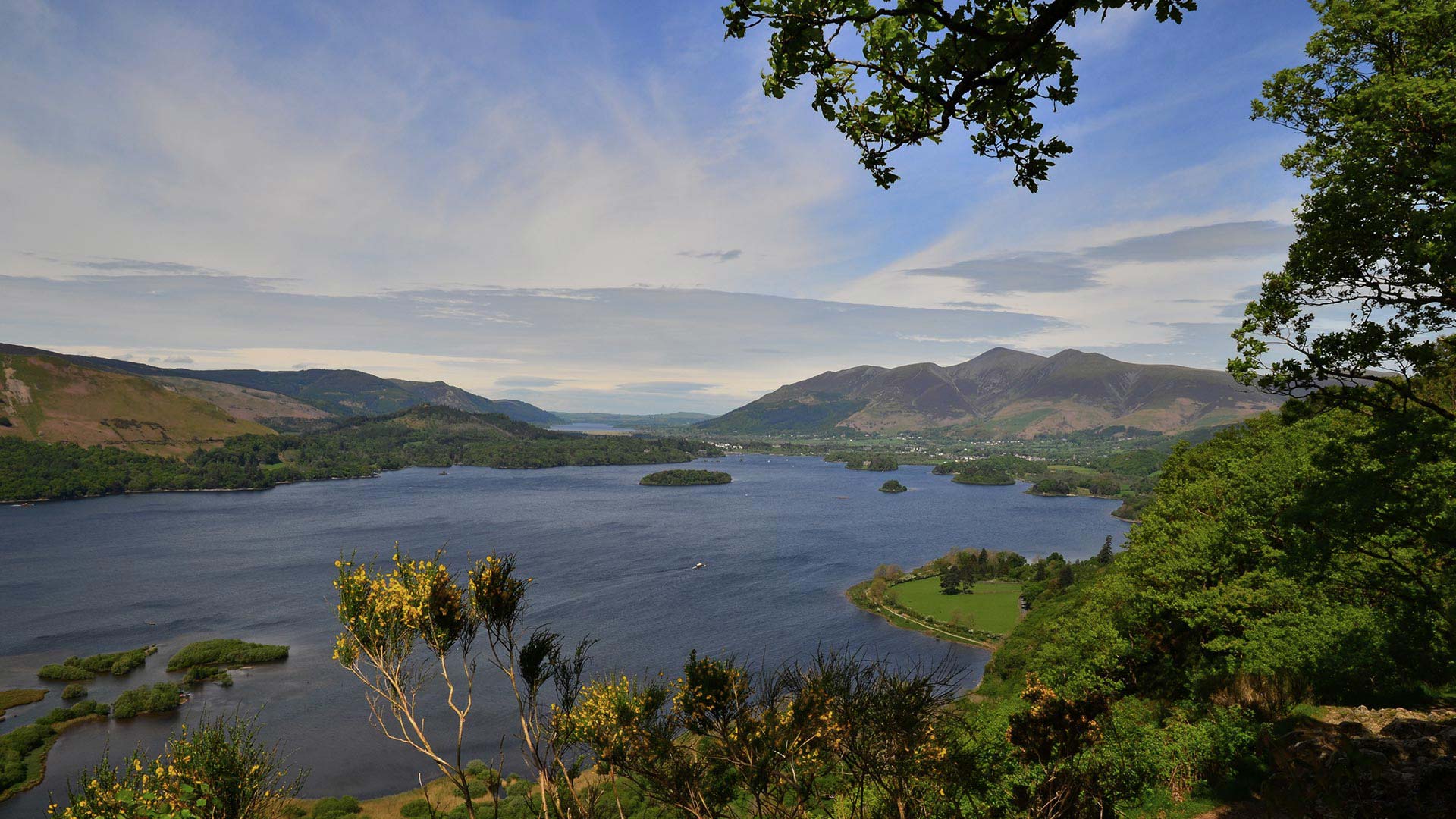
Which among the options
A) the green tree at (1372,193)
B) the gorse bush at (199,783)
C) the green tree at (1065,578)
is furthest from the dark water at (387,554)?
the green tree at (1372,193)

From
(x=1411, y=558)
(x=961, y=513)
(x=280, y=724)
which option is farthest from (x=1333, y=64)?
(x=961, y=513)

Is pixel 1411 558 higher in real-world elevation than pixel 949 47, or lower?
lower

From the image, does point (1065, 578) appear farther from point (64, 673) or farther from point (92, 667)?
point (64, 673)

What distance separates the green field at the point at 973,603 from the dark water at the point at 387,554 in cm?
832

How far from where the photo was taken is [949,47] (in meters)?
4.05

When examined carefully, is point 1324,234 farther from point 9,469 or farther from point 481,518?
point 9,469

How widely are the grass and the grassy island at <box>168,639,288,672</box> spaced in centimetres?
942

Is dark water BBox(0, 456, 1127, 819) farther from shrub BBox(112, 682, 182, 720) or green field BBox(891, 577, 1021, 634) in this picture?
green field BBox(891, 577, 1021, 634)

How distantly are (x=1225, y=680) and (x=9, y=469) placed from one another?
26598 centimetres

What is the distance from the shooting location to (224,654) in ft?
229

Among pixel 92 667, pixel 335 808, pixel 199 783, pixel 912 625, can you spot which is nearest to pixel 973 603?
pixel 912 625

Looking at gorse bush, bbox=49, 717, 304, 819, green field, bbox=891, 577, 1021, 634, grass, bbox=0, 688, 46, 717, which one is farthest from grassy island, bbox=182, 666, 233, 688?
green field, bbox=891, 577, 1021, 634

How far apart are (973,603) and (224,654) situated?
92.6 meters

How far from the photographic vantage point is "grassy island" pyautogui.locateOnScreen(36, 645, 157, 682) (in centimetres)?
6475
